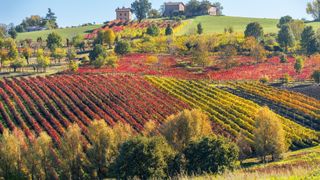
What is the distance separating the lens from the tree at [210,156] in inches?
1473

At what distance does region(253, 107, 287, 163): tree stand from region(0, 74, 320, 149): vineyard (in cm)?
324

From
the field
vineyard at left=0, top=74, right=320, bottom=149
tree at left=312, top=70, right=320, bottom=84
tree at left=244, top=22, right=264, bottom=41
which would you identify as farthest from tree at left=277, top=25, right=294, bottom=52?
vineyard at left=0, top=74, right=320, bottom=149

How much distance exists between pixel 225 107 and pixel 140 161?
29.3m

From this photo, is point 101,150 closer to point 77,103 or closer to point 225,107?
point 77,103

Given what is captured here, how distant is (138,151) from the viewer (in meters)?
35.9

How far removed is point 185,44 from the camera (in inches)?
4569

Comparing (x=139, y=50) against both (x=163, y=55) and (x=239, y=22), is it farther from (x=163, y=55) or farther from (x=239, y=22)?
(x=239, y=22)

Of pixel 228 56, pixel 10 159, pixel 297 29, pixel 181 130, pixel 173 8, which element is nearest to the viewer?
pixel 10 159

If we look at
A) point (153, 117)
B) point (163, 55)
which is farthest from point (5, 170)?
point (163, 55)

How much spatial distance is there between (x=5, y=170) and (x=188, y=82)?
139 ft

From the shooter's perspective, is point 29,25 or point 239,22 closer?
point 239,22

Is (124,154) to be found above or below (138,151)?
below

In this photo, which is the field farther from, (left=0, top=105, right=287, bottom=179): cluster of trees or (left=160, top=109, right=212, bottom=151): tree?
(left=160, top=109, right=212, bottom=151): tree

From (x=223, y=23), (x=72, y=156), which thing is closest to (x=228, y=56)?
(x=72, y=156)
